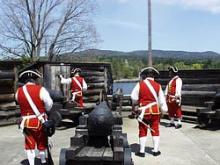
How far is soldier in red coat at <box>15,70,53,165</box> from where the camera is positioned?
832cm

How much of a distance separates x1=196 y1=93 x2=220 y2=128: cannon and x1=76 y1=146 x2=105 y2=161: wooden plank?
6.23 metres

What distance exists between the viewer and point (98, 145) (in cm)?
860

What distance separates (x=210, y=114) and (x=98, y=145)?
619 cm

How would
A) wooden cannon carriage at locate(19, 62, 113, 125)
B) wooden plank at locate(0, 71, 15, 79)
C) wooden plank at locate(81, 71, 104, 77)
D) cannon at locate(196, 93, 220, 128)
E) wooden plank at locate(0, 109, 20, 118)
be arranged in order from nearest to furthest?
cannon at locate(196, 93, 220, 128), wooden cannon carriage at locate(19, 62, 113, 125), wooden plank at locate(0, 109, 20, 118), wooden plank at locate(0, 71, 15, 79), wooden plank at locate(81, 71, 104, 77)

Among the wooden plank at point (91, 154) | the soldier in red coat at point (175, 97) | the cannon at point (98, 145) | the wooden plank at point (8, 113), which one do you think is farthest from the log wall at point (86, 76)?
the wooden plank at point (91, 154)

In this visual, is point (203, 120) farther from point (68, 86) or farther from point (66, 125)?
point (68, 86)

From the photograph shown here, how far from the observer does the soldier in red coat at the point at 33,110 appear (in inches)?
328

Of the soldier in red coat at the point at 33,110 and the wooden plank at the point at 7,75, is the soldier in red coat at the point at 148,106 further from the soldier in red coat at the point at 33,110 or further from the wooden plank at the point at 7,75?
the wooden plank at the point at 7,75

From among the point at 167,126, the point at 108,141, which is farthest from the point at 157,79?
the point at 108,141

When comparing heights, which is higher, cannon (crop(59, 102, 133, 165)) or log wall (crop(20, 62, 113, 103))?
log wall (crop(20, 62, 113, 103))

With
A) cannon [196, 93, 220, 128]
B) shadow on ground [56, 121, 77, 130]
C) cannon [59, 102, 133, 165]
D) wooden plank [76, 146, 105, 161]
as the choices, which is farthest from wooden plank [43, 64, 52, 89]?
wooden plank [76, 146, 105, 161]

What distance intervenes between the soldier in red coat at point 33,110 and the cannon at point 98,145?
545 mm

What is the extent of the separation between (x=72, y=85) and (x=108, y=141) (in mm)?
7158

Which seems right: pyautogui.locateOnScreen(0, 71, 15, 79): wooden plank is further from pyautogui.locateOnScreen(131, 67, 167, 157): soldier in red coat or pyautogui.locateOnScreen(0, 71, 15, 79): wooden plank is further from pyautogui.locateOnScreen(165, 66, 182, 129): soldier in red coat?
pyautogui.locateOnScreen(131, 67, 167, 157): soldier in red coat
